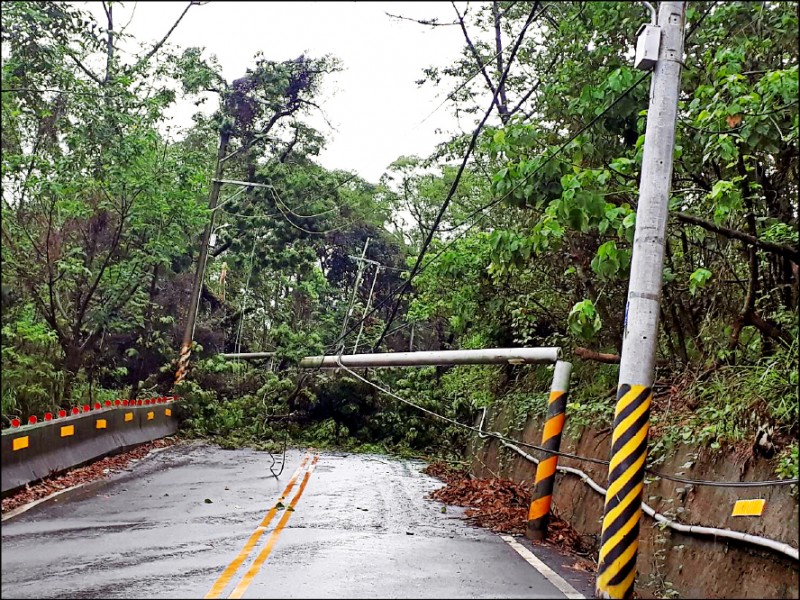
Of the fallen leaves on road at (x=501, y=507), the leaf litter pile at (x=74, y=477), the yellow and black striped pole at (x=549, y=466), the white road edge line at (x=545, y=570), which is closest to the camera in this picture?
the white road edge line at (x=545, y=570)

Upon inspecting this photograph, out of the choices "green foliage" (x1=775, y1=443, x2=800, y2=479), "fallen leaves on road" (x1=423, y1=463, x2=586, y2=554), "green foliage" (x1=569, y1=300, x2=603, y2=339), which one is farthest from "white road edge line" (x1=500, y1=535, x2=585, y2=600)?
"green foliage" (x1=569, y1=300, x2=603, y2=339)

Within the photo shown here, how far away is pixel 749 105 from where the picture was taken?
8203mm

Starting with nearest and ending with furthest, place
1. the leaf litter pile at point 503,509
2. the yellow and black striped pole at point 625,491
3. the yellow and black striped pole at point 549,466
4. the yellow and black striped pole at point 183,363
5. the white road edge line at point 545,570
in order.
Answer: the white road edge line at point 545,570 → the yellow and black striped pole at point 625,491 → the leaf litter pile at point 503,509 → the yellow and black striped pole at point 549,466 → the yellow and black striped pole at point 183,363

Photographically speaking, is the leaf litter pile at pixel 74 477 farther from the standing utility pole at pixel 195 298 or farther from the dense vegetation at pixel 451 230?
the standing utility pole at pixel 195 298

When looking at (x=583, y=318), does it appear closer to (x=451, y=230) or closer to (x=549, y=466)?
(x=549, y=466)

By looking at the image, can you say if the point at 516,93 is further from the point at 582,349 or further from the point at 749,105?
the point at 749,105

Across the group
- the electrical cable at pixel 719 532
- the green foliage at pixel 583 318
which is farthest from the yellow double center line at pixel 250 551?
the green foliage at pixel 583 318

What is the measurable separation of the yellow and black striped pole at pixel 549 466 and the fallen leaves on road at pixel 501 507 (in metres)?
0.22

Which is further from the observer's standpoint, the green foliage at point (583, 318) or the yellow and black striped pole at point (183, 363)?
the yellow and black striped pole at point (183, 363)

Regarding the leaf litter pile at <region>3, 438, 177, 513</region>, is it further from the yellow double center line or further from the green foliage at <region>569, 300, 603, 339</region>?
the green foliage at <region>569, 300, 603, 339</region>

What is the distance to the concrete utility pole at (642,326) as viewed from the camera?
757cm

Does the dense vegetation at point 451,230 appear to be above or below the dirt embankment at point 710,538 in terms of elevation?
above

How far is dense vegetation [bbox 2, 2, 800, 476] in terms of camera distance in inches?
371

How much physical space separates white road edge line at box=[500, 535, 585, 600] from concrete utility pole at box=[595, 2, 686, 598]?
32 cm
